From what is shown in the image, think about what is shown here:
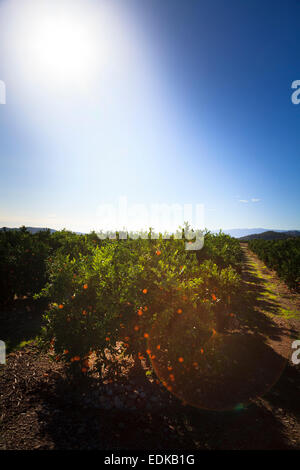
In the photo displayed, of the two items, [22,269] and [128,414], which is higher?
[22,269]

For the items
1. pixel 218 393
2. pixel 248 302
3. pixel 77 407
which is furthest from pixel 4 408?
pixel 248 302

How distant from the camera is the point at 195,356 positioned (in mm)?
4594

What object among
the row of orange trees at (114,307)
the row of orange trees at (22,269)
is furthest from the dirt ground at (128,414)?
the row of orange trees at (22,269)

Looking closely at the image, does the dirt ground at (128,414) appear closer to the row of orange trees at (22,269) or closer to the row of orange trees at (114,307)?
the row of orange trees at (114,307)

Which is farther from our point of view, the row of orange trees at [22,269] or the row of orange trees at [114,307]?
the row of orange trees at [22,269]

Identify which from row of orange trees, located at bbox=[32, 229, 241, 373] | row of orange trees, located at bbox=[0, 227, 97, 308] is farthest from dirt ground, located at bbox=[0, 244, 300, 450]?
row of orange trees, located at bbox=[0, 227, 97, 308]

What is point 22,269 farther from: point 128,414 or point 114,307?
point 128,414

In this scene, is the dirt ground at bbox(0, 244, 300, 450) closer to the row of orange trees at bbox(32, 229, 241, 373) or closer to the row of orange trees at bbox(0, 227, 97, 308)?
the row of orange trees at bbox(32, 229, 241, 373)

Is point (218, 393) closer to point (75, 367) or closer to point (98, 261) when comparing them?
point (75, 367)

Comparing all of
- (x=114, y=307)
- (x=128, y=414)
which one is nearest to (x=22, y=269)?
(x=114, y=307)

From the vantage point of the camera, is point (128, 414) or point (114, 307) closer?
point (128, 414)

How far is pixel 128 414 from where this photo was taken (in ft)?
13.8

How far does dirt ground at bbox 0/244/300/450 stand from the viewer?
3.59 m

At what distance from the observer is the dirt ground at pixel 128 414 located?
3.59m
